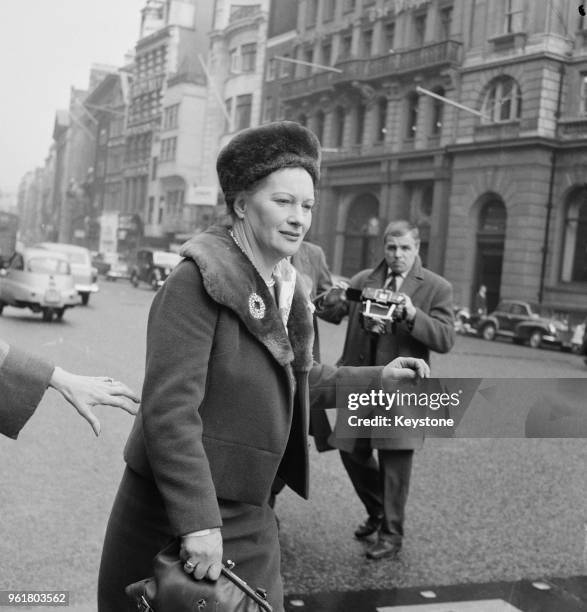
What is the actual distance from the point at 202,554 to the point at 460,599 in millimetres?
1892

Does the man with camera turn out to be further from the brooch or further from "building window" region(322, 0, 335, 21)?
the brooch

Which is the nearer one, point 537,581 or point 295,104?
point 537,581

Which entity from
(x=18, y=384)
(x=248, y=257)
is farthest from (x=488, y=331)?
(x=18, y=384)

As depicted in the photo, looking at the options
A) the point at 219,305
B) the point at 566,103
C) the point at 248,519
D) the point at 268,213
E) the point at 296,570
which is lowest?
the point at 296,570

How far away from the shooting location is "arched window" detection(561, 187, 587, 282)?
10.8 feet

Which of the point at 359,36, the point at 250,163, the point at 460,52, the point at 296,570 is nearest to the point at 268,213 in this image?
the point at 250,163

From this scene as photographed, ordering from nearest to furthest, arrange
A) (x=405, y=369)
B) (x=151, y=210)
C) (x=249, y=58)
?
(x=405, y=369) → (x=249, y=58) → (x=151, y=210)

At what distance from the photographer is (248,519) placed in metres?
2.05

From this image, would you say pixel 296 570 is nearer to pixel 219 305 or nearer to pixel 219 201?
pixel 219 201

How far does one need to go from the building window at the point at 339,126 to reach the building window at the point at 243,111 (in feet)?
4.24

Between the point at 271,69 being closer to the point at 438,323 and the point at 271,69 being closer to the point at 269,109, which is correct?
the point at 269,109

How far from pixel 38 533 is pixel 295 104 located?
229 centimetres

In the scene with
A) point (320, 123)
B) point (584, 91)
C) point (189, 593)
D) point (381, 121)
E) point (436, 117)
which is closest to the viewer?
point (189, 593)

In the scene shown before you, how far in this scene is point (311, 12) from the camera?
3689mm
